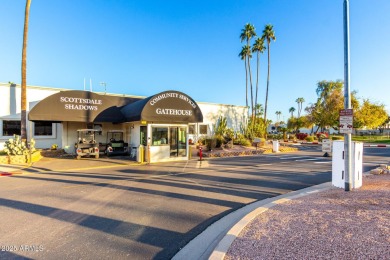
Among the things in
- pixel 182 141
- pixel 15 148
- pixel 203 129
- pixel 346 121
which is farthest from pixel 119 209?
pixel 203 129

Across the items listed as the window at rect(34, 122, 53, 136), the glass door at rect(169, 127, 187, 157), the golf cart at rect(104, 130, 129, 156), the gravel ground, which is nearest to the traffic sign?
the gravel ground

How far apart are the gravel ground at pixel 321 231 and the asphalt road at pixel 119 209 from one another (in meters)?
1.15

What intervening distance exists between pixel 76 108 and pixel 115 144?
4.68 metres

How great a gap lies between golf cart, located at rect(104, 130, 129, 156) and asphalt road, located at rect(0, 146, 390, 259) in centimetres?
860

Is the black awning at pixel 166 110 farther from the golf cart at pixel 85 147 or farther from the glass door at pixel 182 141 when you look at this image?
the golf cart at pixel 85 147

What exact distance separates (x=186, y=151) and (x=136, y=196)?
9.86 metres

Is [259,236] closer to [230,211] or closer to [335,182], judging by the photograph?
[230,211]

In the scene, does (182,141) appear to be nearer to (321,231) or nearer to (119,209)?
(119,209)

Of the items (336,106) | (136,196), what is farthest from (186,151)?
(336,106)

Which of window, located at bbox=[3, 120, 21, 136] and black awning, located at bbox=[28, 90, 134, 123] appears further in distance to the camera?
window, located at bbox=[3, 120, 21, 136]

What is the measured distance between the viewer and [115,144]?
782 inches

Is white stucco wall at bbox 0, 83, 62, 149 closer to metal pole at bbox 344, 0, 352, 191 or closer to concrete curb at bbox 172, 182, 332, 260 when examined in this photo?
concrete curb at bbox 172, 182, 332, 260

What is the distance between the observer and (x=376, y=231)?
3877 mm

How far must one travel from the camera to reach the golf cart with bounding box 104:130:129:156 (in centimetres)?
1900
